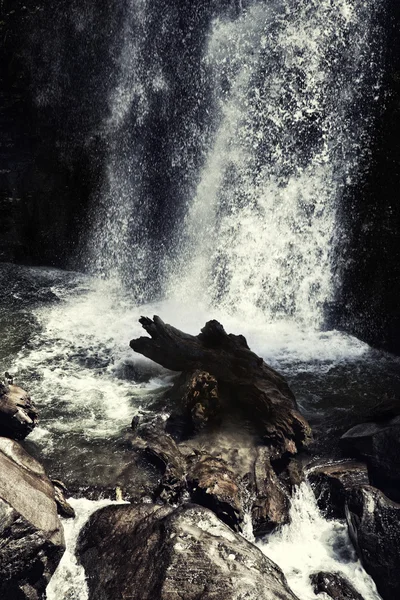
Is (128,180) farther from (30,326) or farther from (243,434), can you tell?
(243,434)

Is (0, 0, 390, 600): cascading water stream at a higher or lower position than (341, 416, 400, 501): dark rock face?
higher

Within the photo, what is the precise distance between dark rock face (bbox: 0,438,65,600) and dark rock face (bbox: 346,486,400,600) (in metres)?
3.94

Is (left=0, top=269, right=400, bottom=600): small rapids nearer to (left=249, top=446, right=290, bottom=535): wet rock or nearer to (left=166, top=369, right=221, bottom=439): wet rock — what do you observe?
(left=249, top=446, right=290, bottom=535): wet rock

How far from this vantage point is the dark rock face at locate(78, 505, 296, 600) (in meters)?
5.58

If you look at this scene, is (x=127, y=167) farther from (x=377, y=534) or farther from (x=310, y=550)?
(x=377, y=534)

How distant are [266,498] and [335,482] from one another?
3.76 ft

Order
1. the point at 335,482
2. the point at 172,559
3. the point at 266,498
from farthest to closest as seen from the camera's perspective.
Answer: the point at 335,482 < the point at 266,498 < the point at 172,559

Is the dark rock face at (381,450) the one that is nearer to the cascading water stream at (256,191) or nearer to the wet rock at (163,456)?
the wet rock at (163,456)

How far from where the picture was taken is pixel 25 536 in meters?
6.12

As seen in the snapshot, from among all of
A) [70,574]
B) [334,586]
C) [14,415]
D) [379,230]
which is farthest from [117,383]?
[379,230]

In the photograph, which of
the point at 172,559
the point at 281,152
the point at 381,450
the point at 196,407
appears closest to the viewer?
the point at 172,559

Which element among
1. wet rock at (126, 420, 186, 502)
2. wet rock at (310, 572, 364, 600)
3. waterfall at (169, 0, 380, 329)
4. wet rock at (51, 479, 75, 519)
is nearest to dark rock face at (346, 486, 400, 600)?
wet rock at (310, 572, 364, 600)

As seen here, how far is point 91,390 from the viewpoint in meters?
10.5

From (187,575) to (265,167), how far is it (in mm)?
12353
